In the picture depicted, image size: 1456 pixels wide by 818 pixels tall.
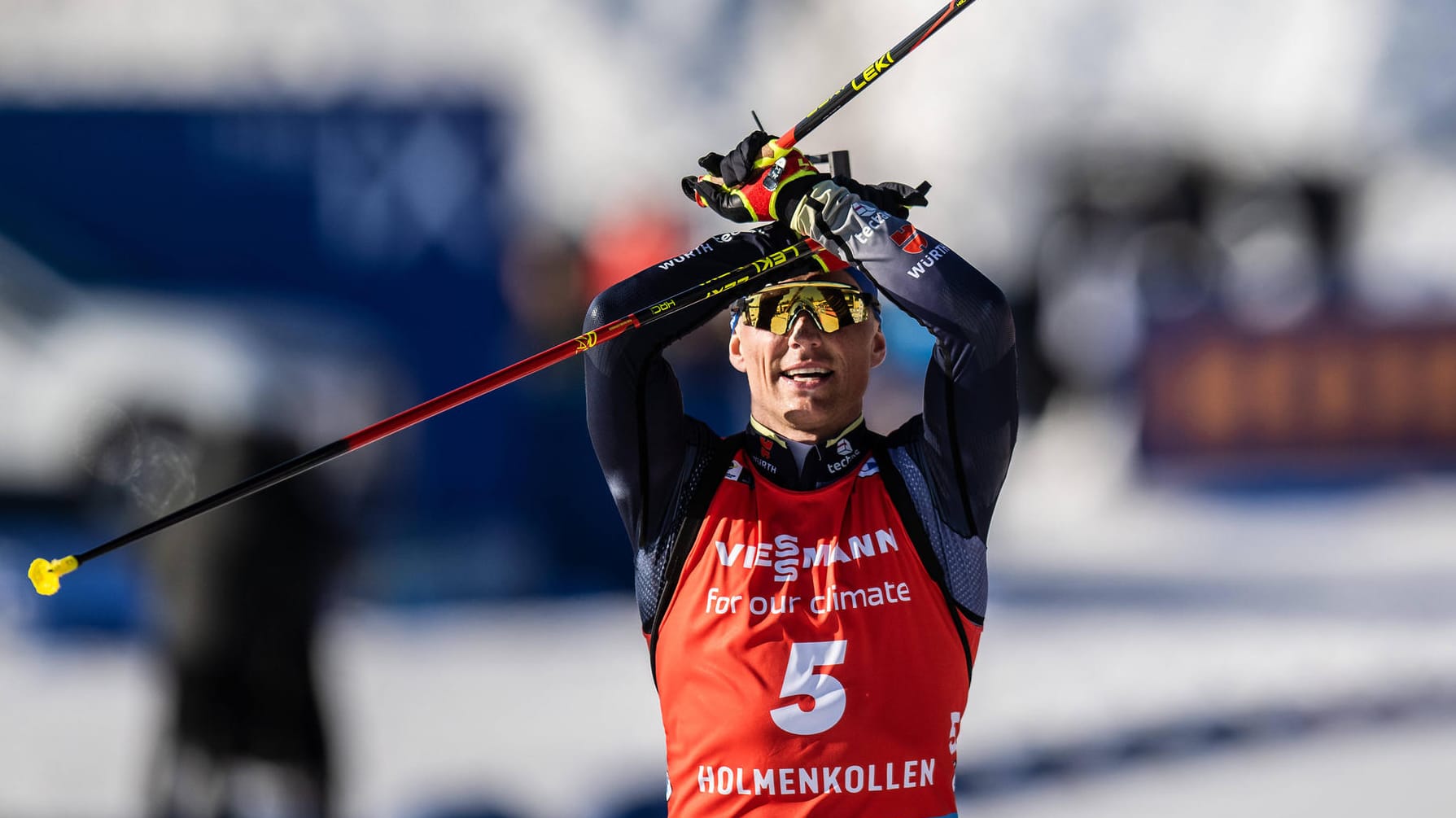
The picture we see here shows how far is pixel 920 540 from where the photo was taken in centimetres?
303

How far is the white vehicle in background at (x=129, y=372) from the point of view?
9.19m

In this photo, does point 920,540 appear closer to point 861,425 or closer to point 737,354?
point 861,425

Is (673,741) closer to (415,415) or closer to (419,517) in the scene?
(415,415)

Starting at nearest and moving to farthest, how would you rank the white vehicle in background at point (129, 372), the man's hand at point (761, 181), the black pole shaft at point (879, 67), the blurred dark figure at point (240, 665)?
1. the man's hand at point (761, 181)
2. the black pole shaft at point (879, 67)
3. the blurred dark figure at point (240, 665)
4. the white vehicle in background at point (129, 372)

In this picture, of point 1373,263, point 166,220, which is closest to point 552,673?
point 166,220

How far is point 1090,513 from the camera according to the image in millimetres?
12328

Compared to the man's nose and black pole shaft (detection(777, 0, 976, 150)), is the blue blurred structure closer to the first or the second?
black pole shaft (detection(777, 0, 976, 150))

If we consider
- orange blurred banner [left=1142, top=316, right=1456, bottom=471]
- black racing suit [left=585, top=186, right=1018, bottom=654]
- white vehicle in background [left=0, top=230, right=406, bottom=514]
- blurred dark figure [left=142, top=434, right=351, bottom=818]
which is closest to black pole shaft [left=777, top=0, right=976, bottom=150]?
black racing suit [left=585, top=186, right=1018, bottom=654]

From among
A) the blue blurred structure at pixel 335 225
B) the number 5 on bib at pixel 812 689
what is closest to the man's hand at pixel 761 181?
the number 5 on bib at pixel 812 689

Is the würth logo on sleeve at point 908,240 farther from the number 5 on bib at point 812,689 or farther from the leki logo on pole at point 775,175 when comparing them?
the number 5 on bib at point 812,689

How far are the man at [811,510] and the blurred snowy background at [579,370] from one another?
3575mm

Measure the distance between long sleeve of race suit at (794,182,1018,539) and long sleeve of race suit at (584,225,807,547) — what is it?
20cm

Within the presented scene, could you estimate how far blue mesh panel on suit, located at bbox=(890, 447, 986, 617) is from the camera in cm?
304

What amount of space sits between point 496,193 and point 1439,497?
23.6 ft
